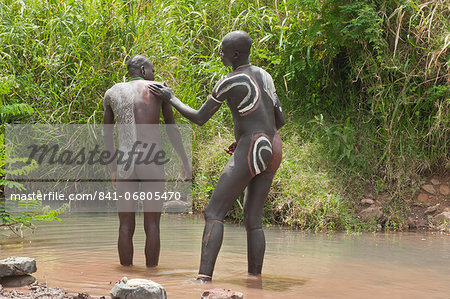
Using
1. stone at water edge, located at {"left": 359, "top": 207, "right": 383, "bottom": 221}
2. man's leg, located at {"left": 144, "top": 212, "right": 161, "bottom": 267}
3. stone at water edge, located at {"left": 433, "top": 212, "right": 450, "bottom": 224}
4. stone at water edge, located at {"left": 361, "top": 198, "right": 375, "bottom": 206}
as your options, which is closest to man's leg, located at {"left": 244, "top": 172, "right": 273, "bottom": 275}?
man's leg, located at {"left": 144, "top": 212, "right": 161, "bottom": 267}

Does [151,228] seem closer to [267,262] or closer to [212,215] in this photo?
[212,215]

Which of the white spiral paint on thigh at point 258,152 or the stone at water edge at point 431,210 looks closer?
the white spiral paint on thigh at point 258,152

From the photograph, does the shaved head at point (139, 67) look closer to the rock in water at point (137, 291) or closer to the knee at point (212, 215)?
the knee at point (212, 215)

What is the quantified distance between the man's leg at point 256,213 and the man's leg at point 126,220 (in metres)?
0.93

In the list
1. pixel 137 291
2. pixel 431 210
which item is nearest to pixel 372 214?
pixel 431 210

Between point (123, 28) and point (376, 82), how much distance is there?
3731mm

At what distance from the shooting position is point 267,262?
5.08 meters

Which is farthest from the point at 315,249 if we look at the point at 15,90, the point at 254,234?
the point at 15,90

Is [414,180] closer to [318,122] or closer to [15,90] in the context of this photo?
[318,122]

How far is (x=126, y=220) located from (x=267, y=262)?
132 cm

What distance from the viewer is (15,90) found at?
27.1ft

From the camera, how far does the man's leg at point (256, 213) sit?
14.1 feet

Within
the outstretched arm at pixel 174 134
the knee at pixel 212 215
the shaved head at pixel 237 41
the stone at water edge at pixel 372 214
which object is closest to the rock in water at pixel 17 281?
the knee at pixel 212 215

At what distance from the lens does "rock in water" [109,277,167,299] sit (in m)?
3.25
